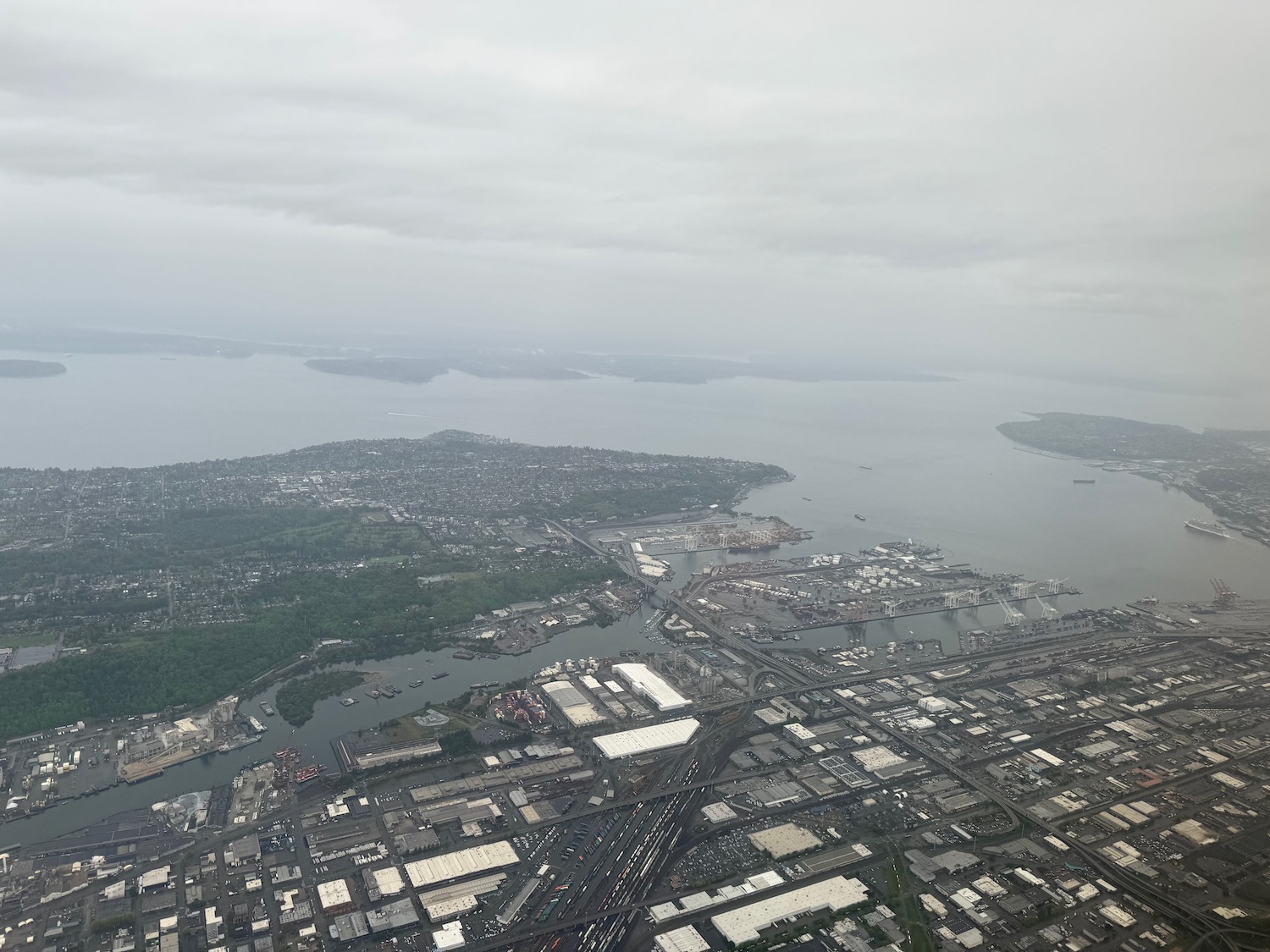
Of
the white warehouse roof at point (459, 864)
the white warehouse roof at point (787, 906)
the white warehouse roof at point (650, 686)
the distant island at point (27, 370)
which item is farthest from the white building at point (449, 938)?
the distant island at point (27, 370)

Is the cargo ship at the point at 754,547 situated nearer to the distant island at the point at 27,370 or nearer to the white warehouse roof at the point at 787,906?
the white warehouse roof at the point at 787,906

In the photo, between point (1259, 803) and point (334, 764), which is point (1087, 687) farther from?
point (334, 764)

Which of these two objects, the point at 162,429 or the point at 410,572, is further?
the point at 162,429

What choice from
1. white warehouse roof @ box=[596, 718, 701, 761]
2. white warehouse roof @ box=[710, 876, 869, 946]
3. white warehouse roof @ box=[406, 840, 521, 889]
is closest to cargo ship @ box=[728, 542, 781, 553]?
white warehouse roof @ box=[596, 718, 701, 761]

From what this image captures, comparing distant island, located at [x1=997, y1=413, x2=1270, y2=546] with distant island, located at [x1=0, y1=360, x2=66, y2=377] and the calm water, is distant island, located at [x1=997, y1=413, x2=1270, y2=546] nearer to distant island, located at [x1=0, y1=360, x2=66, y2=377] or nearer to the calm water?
the calm water

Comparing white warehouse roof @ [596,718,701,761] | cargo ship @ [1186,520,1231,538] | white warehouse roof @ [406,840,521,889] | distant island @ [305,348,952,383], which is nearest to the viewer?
white warehouse roof @ [406,840,521,889]

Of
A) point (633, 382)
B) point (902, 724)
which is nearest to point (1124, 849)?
point (902, 724)
